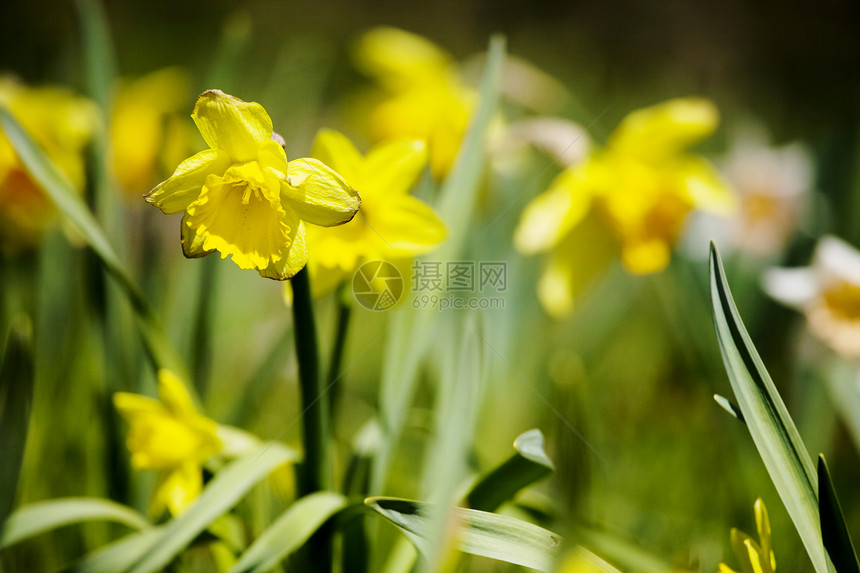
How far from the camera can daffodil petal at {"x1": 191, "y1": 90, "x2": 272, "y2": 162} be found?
407 mm

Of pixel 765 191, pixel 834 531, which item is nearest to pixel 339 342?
pixel 834 531

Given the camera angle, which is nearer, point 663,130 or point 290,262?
point 290,262

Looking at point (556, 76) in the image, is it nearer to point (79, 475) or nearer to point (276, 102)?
point (276, 102)

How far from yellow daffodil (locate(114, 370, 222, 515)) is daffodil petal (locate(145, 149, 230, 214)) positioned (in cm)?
18

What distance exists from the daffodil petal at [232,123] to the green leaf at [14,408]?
0.26m

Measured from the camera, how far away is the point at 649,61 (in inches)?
97.8

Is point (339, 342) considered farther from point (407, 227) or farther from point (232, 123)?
point (232, 123)

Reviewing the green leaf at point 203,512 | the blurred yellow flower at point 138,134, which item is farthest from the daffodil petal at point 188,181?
the blurred yellow flower at point 138,134

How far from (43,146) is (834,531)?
1045 mm

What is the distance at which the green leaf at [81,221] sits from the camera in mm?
Answer: 562

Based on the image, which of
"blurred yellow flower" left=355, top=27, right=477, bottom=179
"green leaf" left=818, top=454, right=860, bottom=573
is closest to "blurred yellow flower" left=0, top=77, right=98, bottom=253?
"blurred yellow flower" left=355, top=27, right=477, bottom=179

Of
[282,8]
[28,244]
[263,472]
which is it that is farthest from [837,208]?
[282,8]

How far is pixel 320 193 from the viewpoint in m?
0.42

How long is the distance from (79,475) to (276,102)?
3.37 ft
